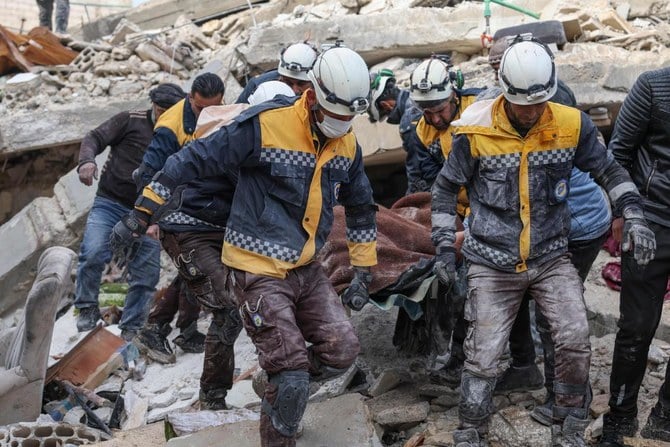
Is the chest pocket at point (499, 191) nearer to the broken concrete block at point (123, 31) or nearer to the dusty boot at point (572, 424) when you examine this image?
the dusty boot at point (572, 424)

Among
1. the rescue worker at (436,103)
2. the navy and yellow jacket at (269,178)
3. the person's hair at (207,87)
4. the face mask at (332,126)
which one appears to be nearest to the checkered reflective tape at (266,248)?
the navy and yellow jacket at (269,178)

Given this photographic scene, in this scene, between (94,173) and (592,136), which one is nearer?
(592,136)

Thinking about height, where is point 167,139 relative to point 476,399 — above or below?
above

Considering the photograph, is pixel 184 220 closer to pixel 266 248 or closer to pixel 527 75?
pixel 266 248

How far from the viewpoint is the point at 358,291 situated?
4.08 m

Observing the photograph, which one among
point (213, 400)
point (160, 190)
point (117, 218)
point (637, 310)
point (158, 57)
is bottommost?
point (213, 400)

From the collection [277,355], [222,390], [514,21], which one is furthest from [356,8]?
[277,355]

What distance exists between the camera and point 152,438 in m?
4.30

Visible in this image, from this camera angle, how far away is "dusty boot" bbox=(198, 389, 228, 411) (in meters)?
4.62

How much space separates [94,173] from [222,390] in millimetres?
1933

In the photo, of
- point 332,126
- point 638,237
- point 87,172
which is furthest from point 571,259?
point 87,172

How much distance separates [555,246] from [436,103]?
128 centimetres

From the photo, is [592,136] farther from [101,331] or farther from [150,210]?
[101,331]

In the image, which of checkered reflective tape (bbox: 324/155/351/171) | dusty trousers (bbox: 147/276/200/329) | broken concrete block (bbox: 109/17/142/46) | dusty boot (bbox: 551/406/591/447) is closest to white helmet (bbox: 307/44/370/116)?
checkered reflective tape (bbox: 324/155/351/171)
